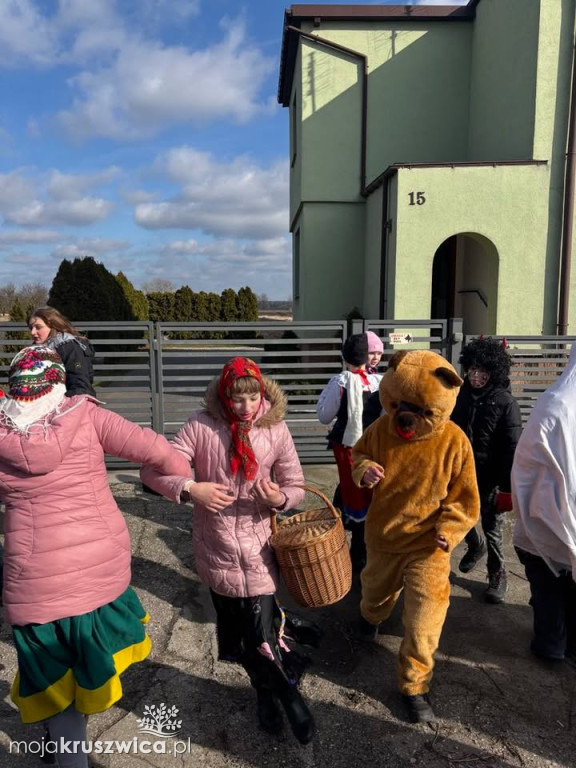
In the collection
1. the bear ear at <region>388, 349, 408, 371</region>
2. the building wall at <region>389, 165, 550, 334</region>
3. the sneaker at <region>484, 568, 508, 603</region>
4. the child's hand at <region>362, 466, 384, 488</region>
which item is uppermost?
the building wall at <region>389, 165, 550, 334</region>

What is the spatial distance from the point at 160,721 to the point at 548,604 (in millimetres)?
2056

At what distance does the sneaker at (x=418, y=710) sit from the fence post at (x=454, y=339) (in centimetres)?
476

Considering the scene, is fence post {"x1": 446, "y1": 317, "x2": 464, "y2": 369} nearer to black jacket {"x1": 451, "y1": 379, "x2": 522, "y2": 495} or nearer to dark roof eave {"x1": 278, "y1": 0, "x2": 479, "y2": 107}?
black jacket {"x1": 451, "y1": 379, "x2": 522, "y2": 495}

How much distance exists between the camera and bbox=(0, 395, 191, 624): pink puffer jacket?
2020 millimetres

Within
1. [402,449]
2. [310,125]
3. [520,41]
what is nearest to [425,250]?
[520,41]

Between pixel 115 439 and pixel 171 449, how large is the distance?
235 mm

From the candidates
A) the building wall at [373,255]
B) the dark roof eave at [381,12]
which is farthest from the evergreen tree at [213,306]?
the dark roof eave at [381,12]

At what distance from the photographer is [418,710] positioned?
8.64 ft

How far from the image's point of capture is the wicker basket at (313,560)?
2.56m

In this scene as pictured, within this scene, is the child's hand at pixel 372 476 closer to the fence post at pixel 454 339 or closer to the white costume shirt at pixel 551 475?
the white costume shirt at pixel 551 475

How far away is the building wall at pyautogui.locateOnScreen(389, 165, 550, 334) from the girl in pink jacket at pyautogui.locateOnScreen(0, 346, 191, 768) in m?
8.53

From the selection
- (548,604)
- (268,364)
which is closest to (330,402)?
(548,604)

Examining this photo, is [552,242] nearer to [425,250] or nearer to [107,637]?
[425,250]

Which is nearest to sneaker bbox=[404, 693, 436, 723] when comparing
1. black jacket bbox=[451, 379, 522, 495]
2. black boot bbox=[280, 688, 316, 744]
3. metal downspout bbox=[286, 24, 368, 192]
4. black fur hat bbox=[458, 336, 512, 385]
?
black boot bbox=[280, 688, 316, 744]
